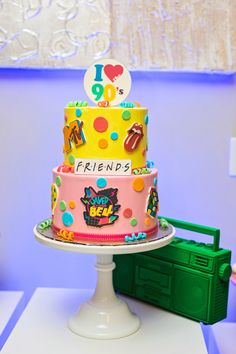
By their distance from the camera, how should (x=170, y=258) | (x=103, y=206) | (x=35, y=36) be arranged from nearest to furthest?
(x=103, y=206)
(x=170, y=258)
(x=35, y=36)

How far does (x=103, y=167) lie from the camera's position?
3.62 feet

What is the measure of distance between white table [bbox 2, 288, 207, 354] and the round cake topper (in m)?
0.55

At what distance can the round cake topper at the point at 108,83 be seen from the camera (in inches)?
46.1

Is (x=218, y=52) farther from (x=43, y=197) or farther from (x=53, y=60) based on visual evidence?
(x=43, y=197)

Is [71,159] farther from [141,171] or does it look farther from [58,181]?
[141,171]

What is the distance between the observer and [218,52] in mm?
1475

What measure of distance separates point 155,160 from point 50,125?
339 mm

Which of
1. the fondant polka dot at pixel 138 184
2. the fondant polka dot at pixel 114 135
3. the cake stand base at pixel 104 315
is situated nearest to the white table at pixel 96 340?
the cake stand base at pixel 104 315

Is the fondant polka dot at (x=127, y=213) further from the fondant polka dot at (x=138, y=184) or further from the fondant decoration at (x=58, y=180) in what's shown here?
the fondant decoration at (x=58, y=180)

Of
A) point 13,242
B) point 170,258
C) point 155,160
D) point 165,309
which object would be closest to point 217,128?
point 155,160

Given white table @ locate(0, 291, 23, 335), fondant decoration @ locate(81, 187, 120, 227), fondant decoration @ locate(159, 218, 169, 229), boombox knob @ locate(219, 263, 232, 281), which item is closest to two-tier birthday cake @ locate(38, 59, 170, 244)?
fondant decoration @ locate(81, 187, 120, 227)

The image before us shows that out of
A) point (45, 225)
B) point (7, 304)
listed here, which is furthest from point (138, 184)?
point (7, 304)

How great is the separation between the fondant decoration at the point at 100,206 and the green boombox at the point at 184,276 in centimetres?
26

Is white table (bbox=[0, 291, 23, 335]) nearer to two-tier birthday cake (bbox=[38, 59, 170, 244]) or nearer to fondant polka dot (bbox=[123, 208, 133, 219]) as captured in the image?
two-tier birthday cake (bbox=[38, 59, 170, 244])
